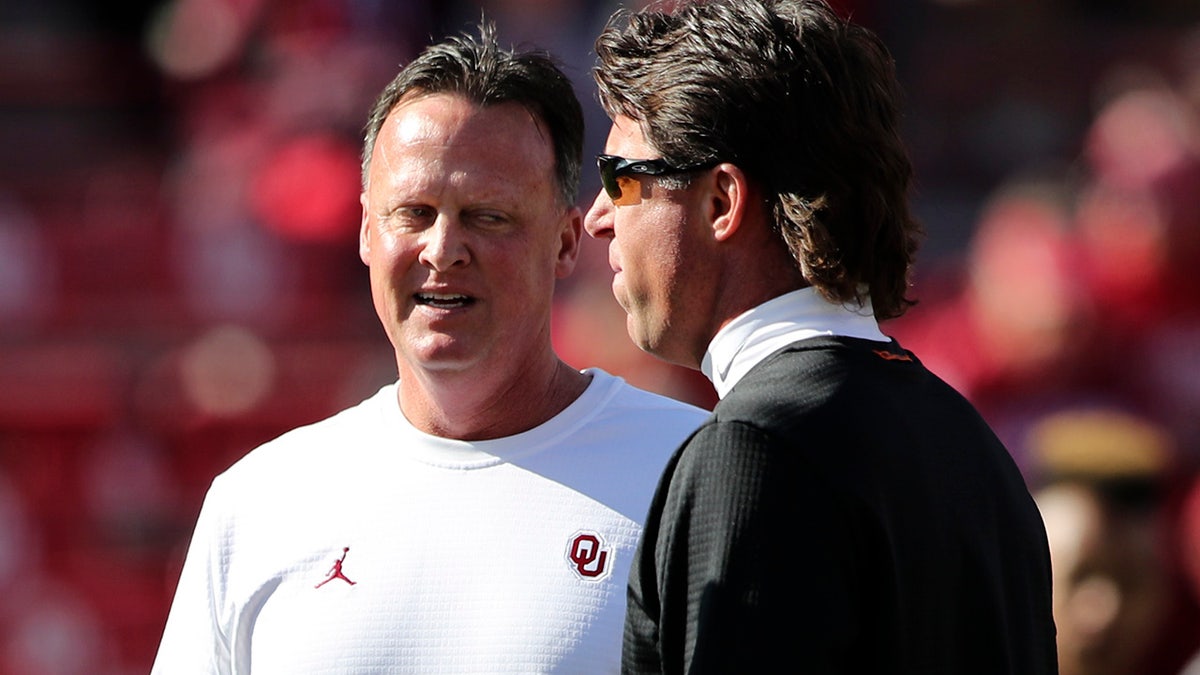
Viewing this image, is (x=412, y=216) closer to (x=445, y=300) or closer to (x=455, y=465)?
(x=445, y=300)

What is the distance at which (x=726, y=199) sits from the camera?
182 cm

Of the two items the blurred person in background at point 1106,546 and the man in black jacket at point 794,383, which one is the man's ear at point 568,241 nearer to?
the man in black jacket at point 794,383

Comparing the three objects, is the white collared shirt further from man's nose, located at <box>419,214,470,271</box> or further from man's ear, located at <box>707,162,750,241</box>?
man's nose, located at <box>419,214,470,271</box>

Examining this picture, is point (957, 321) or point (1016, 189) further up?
point (1016, 189)

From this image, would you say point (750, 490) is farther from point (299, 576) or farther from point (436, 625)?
point (299, 576)

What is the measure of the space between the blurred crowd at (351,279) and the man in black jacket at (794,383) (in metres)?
2.15

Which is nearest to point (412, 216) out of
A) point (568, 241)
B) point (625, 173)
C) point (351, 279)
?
point (568, 241)

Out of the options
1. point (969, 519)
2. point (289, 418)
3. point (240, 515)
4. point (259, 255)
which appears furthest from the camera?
point (259, 255)

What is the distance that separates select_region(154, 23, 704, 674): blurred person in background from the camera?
2.36m

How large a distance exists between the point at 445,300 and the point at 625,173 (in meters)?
0.79

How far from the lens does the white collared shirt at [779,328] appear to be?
178cm

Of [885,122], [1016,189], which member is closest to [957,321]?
[1016,189]

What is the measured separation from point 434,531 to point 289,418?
371 cm

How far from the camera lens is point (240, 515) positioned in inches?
101
